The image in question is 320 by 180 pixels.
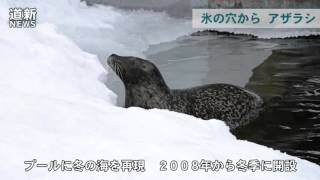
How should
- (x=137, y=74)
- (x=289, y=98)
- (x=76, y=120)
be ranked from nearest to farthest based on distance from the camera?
(x=76, y=120), (x=137, y=74), (x=289, y=98)

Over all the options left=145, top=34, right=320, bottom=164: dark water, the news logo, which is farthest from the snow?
left=145, top=34, right=320, bottom=164: dark water

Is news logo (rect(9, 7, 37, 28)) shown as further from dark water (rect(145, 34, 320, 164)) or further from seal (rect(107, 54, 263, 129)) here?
dark water (rect(145, 34, 320, 164))

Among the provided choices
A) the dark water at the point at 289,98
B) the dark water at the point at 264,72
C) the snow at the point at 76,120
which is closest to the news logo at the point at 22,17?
the snow at the point at 76,120

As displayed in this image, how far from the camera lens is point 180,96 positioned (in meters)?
5.21

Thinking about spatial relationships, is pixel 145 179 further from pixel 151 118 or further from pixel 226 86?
pixel 226 86

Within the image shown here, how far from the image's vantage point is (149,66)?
5066mm

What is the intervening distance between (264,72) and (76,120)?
254 centimetres

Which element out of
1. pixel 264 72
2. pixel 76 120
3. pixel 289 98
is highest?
pixel 76 120

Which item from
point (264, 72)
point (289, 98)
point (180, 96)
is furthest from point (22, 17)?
point (289, 98)

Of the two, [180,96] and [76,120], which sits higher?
[76,120]

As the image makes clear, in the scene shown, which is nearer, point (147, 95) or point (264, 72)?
point (147, 95)

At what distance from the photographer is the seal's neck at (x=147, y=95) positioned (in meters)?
5.14

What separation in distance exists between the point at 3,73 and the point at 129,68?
4.36 feet

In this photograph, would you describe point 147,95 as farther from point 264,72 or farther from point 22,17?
point 22,17
